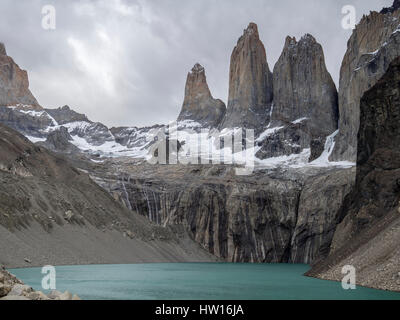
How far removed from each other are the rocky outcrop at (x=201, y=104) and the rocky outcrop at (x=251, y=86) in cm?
2183

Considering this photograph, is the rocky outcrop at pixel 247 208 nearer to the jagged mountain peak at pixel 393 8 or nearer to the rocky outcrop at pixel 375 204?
the rocky outcrop at pixel 375 204

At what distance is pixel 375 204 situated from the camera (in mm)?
41906

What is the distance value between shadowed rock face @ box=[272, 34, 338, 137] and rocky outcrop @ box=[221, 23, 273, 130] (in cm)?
701

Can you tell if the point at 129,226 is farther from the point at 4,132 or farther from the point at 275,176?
the point at 275,176

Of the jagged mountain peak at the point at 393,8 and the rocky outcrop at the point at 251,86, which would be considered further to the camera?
the rocky outcrop at the point at 251,86

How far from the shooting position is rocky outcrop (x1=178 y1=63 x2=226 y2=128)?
615 feet

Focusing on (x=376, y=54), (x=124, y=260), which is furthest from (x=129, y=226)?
(x=376, y=54)

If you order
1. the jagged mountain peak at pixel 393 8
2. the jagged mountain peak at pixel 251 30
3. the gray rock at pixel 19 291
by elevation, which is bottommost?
the gray rock at pixel 19 291

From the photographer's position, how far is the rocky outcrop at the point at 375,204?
27.8 metres

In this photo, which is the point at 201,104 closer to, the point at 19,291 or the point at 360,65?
the point at 360,65

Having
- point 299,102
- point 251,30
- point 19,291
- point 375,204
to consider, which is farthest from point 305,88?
point 19,291

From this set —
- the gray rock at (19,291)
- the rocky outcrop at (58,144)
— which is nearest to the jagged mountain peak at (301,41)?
the rocky outcrop at (58,144)
